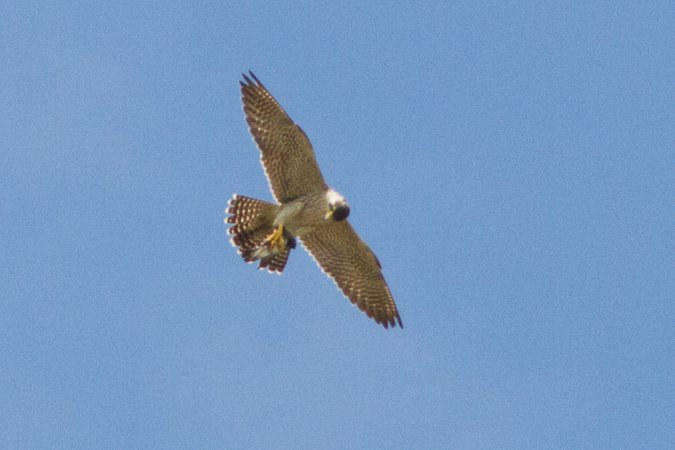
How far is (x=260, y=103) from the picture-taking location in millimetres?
20031

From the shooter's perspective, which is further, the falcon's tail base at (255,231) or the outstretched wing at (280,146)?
the falcon's tail base at (255,231)

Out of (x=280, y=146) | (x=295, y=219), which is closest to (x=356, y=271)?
(x=295, y=219)

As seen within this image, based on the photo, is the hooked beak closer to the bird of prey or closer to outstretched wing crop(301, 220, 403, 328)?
the bird of prey

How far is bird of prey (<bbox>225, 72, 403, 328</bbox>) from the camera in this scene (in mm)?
19938

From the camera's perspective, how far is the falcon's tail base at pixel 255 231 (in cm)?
2034

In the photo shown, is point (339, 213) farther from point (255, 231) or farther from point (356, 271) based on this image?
point (356, 271)

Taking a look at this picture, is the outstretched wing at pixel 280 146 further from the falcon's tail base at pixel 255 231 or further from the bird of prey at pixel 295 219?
the falcon's tail base at pixel 255 231

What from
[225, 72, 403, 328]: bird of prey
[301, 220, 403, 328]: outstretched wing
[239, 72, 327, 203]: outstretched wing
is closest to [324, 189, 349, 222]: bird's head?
[225, 72, 403, 328]: bird of prey

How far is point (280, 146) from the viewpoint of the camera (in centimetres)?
1997

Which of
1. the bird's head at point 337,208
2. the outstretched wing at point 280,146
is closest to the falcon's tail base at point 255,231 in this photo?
the outstretched wing at point 280,146

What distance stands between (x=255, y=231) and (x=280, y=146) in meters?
1.33

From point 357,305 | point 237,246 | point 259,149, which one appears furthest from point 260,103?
point 357,305

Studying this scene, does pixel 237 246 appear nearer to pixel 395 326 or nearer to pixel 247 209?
pixel 247 209

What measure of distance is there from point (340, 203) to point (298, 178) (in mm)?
811
